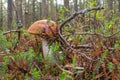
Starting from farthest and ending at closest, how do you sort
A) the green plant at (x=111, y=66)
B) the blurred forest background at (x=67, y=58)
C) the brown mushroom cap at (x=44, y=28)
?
the brown mushroom cap at (x=44, y=28), the blurred forest background at (x=67, y=58), the green plant at (x=111, y=66)

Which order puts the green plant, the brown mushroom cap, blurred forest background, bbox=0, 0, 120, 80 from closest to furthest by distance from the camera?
the green plant
blurred forest background, bbox=0, 0, 120, 80
the brown mushroom cap

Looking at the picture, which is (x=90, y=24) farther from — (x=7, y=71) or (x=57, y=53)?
(x=7, y=71)

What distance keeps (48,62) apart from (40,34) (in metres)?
0.58

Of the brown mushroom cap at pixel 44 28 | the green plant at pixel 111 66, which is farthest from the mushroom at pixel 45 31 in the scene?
the green plant at pixel 111 66

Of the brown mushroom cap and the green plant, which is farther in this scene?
the brown mushroom cap

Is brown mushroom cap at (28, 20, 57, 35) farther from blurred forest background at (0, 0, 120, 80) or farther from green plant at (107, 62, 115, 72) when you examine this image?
green plant at (107, 62, 115, 72)

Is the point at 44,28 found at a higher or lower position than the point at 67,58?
higher

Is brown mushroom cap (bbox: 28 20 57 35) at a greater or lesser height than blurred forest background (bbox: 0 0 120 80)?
greater

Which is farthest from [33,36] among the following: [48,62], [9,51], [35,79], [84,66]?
[35,79]

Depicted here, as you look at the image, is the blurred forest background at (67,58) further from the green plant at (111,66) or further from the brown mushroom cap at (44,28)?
the brown mushroom cap at (44,28)

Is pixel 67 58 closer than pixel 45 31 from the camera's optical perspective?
Yes

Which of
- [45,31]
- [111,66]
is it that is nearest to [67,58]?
[45,31]

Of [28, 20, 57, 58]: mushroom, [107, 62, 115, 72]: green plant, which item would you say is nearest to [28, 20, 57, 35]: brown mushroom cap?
[28, 20, 57, 58]: mushroom

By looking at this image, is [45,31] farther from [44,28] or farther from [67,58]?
[67,58]
